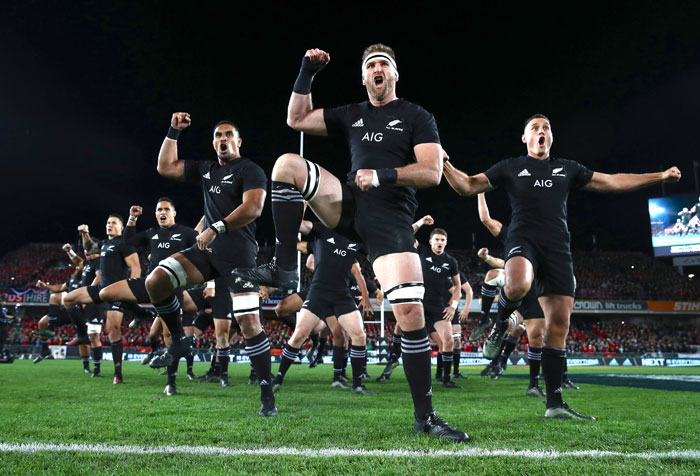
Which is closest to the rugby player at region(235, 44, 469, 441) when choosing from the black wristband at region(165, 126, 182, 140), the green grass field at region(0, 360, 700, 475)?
the green grass field at region(0, 360, 700, 475)

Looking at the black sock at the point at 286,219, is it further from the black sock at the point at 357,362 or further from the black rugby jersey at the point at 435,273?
the black rugby jersey at the point at 435,273

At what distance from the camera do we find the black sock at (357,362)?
775 cm

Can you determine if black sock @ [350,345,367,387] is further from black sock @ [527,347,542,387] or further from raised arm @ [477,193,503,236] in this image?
raised arm @ [477,193,503,236]

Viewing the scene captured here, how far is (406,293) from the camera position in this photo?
12.0 ft

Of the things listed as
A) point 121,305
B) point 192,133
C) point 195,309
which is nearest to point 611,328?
point 192,133

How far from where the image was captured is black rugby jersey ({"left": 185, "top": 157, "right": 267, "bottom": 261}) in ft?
18.0

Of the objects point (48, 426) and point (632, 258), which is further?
point (632, 258)

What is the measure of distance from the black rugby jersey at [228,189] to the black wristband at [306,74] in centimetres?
160

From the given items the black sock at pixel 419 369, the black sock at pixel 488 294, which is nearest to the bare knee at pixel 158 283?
the black sock at pixel 419 369

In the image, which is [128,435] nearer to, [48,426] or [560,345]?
[48,426]

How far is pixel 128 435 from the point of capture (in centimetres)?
346

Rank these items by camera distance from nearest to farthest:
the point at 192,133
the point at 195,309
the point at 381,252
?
the point at 381,252
the point at 195,309
the point at 192,133

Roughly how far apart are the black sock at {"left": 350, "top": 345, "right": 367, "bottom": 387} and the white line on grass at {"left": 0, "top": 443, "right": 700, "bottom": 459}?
4.80 m

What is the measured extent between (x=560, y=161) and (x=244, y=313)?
3.73 metres
